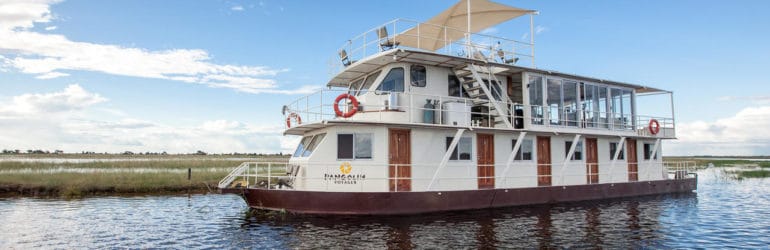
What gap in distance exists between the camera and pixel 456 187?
52.9 ft

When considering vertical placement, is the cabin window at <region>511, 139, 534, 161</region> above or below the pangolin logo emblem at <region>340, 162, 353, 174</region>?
above

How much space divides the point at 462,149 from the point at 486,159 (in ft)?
3.75

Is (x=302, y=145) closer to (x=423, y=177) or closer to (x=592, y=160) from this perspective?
(x=423, y=177)

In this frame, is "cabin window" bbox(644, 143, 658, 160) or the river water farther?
"cabin window" bbox(644, 143, 658, 160)

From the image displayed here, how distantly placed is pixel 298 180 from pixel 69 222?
6.88m

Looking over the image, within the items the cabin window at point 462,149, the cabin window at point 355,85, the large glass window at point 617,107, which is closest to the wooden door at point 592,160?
the large glass window at point 617,107

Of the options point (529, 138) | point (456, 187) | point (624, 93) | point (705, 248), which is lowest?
point (705, 248)

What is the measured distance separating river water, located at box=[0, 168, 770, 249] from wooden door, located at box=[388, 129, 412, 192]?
114 cm

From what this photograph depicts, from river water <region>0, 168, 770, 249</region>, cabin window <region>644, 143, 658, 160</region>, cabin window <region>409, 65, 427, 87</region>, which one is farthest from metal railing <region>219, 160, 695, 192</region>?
cabin window <region>644, 143, 658, 160</region>

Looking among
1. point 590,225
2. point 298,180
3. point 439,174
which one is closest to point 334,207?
point 298,180

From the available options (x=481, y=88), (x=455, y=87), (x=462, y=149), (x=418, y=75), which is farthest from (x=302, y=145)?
(x=481, y=88)

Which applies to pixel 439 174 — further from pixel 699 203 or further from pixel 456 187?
pixel 699 203

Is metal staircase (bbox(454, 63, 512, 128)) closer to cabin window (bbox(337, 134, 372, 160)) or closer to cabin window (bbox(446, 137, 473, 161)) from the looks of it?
cabin window (bbox(446, 137, 473, 161))

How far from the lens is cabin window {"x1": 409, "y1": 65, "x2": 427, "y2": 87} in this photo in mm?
16484
